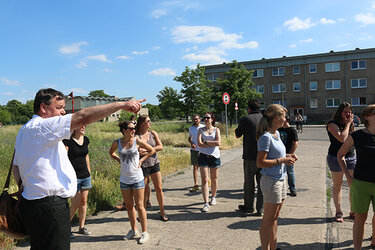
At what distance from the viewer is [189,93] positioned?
27344 millimetres

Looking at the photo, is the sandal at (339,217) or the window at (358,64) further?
the window at (358,64)

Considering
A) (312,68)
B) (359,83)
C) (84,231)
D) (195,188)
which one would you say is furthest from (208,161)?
(312,68)

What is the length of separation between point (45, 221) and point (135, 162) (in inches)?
81.9

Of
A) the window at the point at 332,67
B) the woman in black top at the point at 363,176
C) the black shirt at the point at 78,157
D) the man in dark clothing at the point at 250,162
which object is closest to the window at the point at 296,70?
the window at the point at 332,67

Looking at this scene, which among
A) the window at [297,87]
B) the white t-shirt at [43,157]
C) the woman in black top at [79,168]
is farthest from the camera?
the window at [297,87]

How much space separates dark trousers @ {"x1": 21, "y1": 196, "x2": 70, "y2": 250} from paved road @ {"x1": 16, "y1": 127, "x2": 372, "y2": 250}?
1923mm

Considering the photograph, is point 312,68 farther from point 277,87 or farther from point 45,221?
point 45,221

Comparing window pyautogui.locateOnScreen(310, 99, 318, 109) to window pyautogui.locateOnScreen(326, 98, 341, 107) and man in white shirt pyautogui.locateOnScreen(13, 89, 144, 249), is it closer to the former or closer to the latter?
window pyautogui.locateOnScreen(326, 98, 341, 107)

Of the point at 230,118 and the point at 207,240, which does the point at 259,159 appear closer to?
the point at 207,240

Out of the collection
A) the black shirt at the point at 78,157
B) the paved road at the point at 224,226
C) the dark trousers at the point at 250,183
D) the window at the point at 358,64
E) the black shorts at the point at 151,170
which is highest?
the window at the point at 358,64

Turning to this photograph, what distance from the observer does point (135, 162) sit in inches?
164

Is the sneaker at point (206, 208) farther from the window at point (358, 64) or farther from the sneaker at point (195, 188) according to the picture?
the window at point (358, 64)

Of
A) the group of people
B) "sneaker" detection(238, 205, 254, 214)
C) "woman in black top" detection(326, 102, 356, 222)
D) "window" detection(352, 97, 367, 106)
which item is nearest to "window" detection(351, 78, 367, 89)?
"window" detection(352, 97, 367, 106)

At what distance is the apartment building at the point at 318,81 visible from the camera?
4156cm
